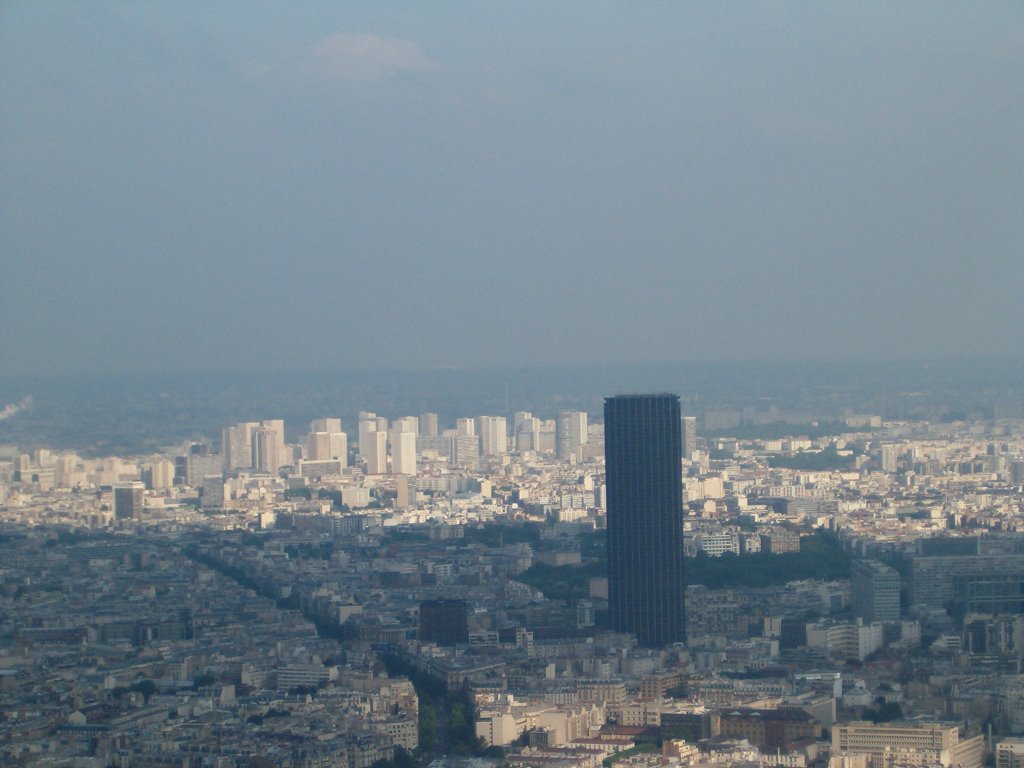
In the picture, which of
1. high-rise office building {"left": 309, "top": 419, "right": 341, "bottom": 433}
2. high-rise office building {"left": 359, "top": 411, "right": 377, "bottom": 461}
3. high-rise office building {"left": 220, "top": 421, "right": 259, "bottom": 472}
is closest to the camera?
high-rise office building {"left": 220, "top": 421, "right": 259, "bottom": 472}

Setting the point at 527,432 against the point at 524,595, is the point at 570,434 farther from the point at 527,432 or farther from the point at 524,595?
the point at 524,595

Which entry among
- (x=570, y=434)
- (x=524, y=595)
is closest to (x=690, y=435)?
(x=524, y=595)

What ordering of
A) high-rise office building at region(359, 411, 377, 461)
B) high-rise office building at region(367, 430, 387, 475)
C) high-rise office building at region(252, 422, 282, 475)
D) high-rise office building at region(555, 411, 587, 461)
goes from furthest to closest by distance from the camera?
1. high-rise office building at region(367, 430, 387, 475)
2. high-rise office building at region(359, 411, 377, 461)
3. high-rise office building at region(555, 411, 587, 461)
4. high-rise office building at region(252, 422, 282, 475)

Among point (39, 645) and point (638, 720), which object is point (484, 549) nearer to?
point (39, 645)

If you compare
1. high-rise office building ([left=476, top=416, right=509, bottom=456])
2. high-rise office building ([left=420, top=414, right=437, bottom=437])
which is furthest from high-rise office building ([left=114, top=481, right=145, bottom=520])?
high-rise office building ([left=476, top=416, right=509, bottom=456])

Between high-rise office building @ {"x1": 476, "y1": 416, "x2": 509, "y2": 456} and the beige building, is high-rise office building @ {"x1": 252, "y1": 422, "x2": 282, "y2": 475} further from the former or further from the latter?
the beige building

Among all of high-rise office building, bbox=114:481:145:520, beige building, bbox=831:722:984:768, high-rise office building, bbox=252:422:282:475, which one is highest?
high-rise office building, bbox=252:422:282:475
